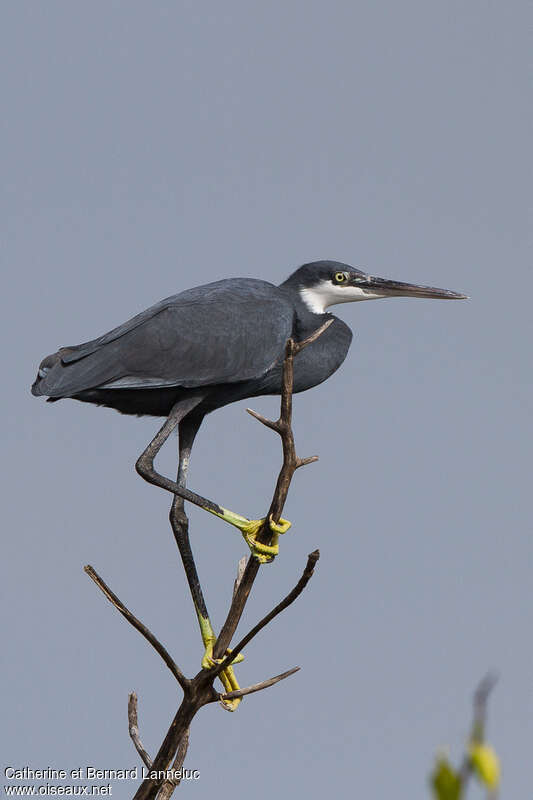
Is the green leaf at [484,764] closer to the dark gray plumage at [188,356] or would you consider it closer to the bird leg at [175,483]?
the bird leg at [175,483]

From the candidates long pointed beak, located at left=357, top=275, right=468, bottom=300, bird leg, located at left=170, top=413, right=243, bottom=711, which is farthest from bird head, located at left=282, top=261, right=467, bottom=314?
bird leg, located at left=170, top=413, right=243, bottom=711

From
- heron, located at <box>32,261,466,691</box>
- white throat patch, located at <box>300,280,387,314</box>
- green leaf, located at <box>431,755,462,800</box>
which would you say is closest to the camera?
green leaf, located at <box>431,755,462,800</box>

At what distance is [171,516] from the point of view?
17.1ft

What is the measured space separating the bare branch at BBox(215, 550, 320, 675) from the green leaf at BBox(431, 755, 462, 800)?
299cm

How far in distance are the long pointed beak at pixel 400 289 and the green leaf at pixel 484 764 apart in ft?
17.9

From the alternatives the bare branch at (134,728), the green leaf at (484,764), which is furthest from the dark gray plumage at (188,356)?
the green leaf at (484,764)

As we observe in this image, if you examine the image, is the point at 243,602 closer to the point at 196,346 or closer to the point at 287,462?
the point at 287,462

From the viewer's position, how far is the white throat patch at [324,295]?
5820mm

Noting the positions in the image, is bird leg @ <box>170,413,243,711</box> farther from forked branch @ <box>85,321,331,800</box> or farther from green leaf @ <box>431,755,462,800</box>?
green leaf @ <box>431,755,462,800</box>

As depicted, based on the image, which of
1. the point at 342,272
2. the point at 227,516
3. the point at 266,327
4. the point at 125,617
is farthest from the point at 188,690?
the point at 342,272

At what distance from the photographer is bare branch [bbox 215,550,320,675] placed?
11.7 ft

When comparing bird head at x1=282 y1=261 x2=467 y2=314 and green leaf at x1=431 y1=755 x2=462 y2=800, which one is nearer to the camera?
green leaf at x1=431 y1=755 x2=462 y2=800

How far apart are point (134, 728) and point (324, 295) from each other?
8.97 feet

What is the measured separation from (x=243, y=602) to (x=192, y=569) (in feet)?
3.61
